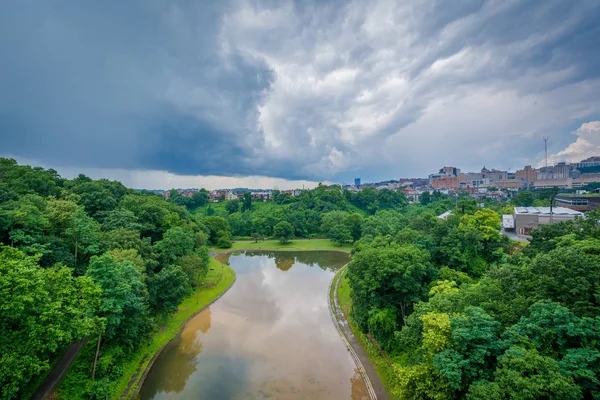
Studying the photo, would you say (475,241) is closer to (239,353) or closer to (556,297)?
(556,297)

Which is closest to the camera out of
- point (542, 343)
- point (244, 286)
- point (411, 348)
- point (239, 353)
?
point (542, 343)

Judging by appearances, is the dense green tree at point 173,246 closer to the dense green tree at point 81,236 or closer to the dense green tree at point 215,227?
the dense green tree at point 81,236

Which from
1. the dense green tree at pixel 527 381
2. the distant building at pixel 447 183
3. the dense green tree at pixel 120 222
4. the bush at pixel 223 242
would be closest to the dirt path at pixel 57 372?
the dense green tree at pixel 120 222

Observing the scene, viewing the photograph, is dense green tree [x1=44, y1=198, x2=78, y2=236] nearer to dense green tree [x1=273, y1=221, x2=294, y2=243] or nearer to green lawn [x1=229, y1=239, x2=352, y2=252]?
green lawn [x1=229, y1=239, x2=352, y2=252]

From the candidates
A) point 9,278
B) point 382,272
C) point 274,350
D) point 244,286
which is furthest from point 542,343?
point 244,286

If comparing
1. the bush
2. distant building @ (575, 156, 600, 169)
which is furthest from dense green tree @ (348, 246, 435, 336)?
distant building @ (575, 156, 600, 169)
